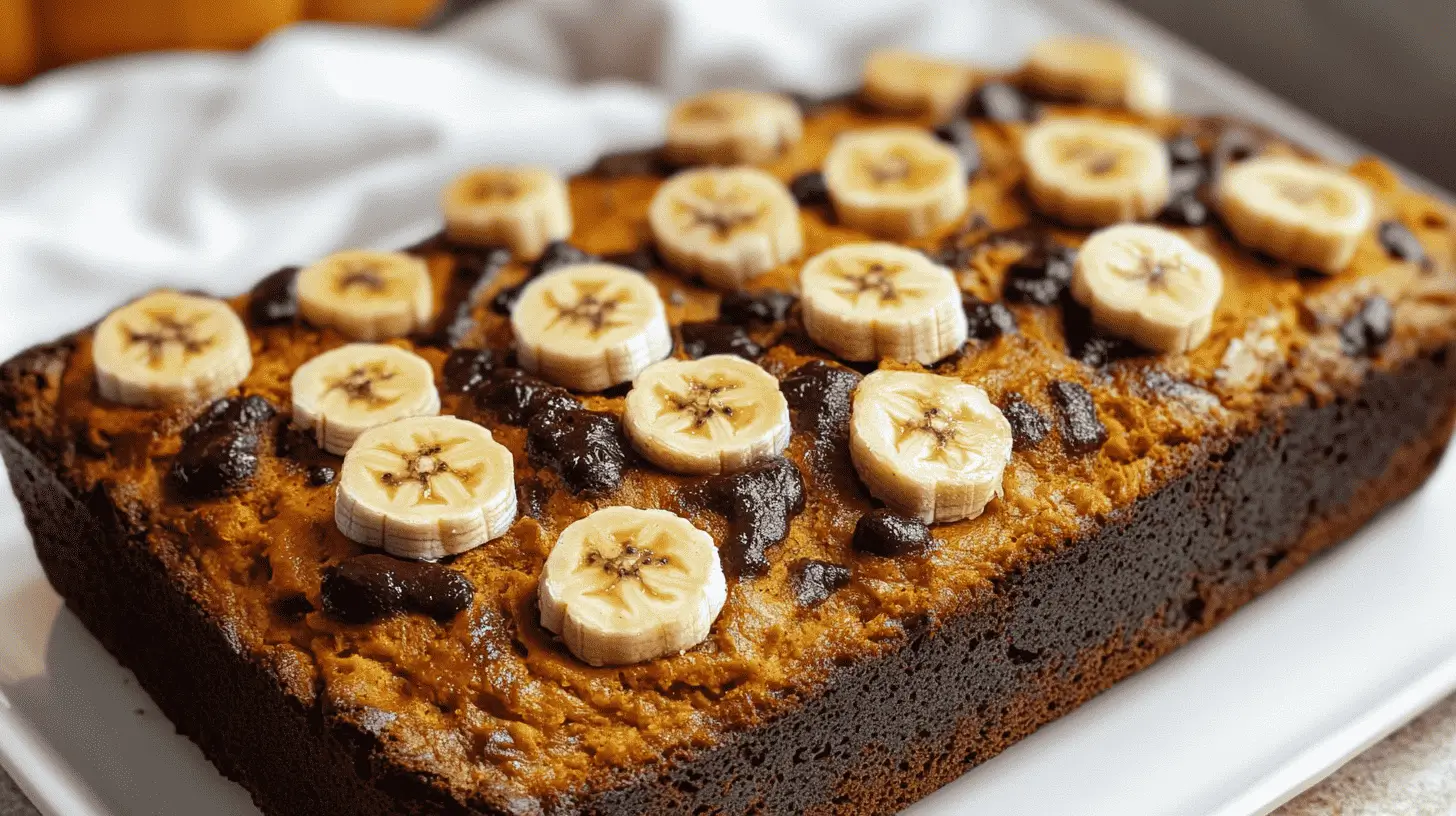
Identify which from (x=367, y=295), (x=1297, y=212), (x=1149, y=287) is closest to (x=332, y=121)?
(x=367, y=295)

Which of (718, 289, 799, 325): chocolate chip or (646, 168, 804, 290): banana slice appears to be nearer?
(718, 289, 799, 325): chocolate chip

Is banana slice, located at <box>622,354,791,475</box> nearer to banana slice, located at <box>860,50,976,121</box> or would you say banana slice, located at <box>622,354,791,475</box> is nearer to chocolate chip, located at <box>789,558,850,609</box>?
Result: chocolate chip, located at <box>789,558,850,609</box>

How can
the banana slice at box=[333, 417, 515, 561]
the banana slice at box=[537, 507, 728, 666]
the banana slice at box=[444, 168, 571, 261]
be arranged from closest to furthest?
1. the banana slice at box=[537, 507, 728, 666]
2. the banana slice at box=[333, 417, 515, 561]
3. the banana slice at box=[444, 168, 571, 261]

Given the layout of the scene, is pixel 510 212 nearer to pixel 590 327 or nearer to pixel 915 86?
pixel 590 327

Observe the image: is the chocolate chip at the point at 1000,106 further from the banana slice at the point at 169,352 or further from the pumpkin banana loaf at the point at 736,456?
the banana slice at the point at 169,352

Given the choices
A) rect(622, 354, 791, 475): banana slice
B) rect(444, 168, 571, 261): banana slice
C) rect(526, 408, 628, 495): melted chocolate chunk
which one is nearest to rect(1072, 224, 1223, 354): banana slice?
rect(622, 354, 791, 475): banana slice

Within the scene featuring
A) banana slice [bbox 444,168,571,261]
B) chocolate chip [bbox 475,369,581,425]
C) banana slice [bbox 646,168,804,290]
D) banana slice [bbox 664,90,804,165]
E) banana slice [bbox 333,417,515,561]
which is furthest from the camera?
banana slice [bbox 664,90,804,165]

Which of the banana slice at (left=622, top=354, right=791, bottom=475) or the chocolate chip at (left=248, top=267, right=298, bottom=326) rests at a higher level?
the banana slice at (left=622, top=354, right=791, bottom=475)
